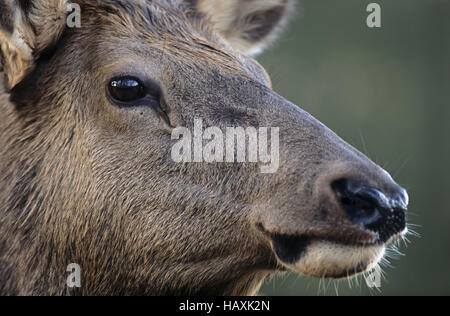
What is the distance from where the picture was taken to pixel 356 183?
13.4ft

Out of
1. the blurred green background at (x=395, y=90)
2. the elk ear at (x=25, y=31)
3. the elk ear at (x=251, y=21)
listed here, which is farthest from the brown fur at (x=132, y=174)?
the blurred green background at (x=395, y=90)

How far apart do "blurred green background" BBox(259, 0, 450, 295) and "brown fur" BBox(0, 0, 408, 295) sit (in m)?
10.2

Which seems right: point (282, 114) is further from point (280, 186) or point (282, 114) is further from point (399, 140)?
point (399, 140)

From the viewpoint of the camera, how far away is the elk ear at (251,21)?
6.84 metres

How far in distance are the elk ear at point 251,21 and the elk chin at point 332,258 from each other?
125 inches

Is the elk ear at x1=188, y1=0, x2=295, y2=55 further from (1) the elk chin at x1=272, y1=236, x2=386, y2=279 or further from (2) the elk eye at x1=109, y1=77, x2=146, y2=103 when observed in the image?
(1) the elk chin at x1=272, y1=236, x2=386, y2=279

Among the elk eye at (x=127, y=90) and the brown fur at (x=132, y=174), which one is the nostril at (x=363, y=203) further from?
the elk eye at (x=127, y=90)

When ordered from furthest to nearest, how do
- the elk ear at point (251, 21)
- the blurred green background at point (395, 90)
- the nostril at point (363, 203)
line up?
the blurred green background at point (395, 90) → the elk ear at point (251, 21) → the nostril at point (363, 203)

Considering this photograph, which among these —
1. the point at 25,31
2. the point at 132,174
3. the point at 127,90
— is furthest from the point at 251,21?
the point at 132,174

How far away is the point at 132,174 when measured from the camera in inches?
181

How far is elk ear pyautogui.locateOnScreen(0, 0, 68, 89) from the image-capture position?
4773 millimetres

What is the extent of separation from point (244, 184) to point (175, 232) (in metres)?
0.55

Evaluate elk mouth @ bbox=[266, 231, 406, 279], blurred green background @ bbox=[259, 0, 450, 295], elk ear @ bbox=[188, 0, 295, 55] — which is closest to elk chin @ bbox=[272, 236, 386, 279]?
elk mouth @ bbox=[266, 231, 406, 279]
